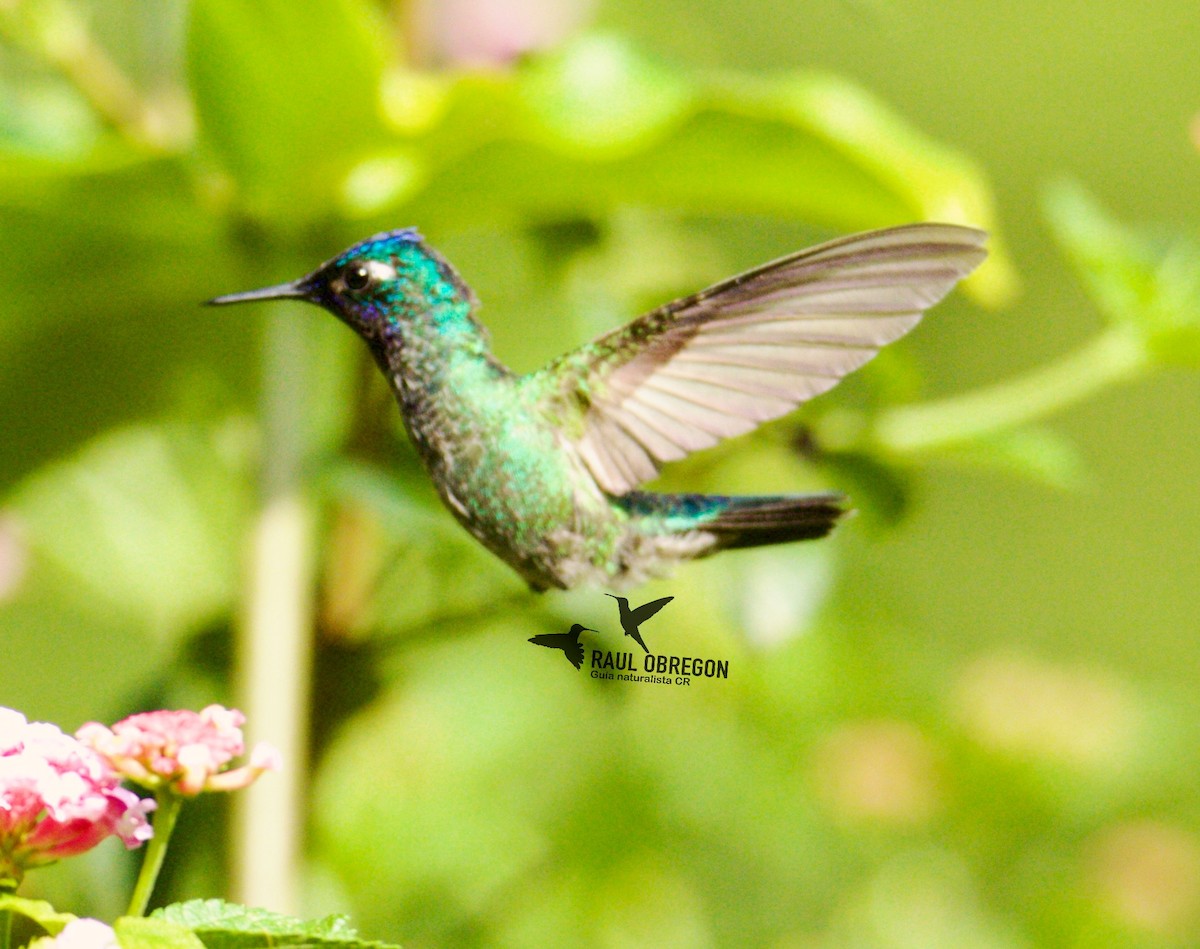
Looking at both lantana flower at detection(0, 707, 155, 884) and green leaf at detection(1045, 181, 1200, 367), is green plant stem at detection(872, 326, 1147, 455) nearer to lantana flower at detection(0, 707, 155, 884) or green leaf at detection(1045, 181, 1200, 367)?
green leaf at detection(1045, 181, 1200, 367)

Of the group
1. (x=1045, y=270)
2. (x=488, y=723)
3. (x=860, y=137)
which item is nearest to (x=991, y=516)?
(x=1045, y=270)

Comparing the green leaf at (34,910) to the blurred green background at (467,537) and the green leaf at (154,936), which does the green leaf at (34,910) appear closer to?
the green leaf at (154,936)

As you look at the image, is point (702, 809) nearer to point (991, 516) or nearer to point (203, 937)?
point (203, 937)

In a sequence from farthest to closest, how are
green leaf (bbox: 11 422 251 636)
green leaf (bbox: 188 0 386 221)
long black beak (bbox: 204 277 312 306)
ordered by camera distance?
green leaf (bbox: 11 422 251 636) → green leaf (bbox: 188 0 386 221) → long black beak (bbox: 204 277 312 306)

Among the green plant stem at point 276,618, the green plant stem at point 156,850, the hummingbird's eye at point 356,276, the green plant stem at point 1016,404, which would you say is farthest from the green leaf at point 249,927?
the green plant stem at point 1016,404

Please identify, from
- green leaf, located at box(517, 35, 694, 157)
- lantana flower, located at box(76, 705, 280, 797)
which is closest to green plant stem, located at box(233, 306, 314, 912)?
green leaf, located at box(517, 35, 694, 157)
